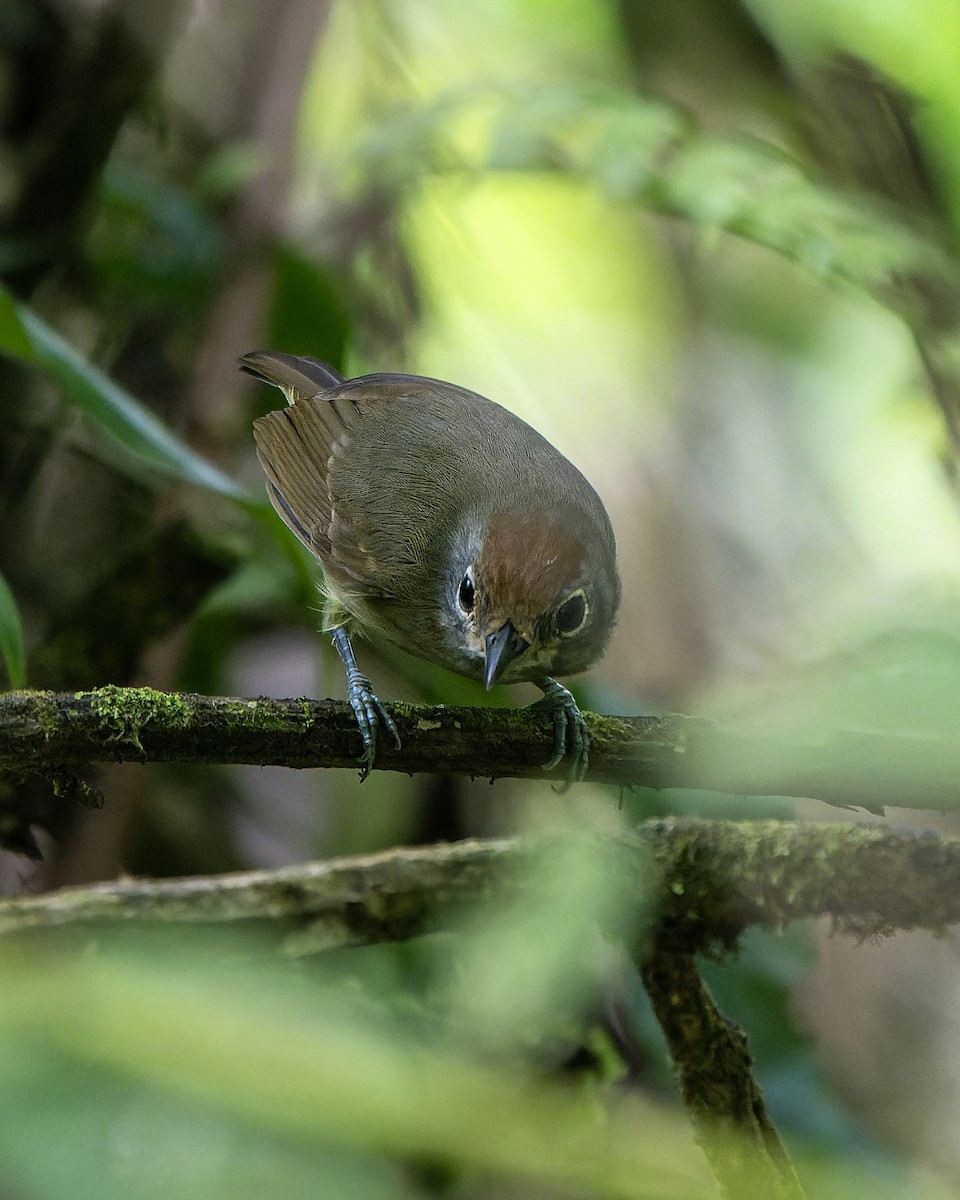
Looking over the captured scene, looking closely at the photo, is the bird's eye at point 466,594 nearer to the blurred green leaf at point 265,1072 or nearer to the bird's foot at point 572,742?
the bird's foot at point 572,742

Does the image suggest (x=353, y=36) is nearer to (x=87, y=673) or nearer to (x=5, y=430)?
(x=5, y=430)

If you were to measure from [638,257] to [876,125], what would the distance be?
161cm

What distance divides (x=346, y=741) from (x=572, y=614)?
90cm

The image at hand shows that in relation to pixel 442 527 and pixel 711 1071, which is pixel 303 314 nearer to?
pixel 442 527

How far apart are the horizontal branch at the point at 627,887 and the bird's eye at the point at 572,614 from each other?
511mm

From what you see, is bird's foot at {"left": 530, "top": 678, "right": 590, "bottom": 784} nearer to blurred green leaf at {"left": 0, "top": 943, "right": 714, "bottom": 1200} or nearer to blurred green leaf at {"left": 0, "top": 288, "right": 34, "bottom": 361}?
blurred green leaf at {"left": 0, "top": 943, "right": 714, "bottom": 1200}

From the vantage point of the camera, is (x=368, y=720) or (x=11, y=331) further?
(x=11, y=331)

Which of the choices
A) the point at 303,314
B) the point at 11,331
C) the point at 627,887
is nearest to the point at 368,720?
the point at 627,887

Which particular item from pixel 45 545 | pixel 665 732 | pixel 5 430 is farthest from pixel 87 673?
pixel 665 732

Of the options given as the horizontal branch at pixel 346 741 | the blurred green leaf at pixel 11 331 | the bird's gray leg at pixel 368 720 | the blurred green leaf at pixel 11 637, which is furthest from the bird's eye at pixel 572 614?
the blurred green leaf at pixel 11 331

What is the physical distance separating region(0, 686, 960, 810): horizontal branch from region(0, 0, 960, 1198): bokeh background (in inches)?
6.6

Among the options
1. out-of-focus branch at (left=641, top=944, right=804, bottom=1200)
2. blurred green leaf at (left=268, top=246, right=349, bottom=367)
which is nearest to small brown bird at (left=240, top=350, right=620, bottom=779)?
out-of-focus branch at (left=641, top=944, right=804, bottom=1200)

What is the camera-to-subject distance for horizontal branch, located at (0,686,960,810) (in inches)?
69.7

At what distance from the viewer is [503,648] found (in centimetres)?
276
